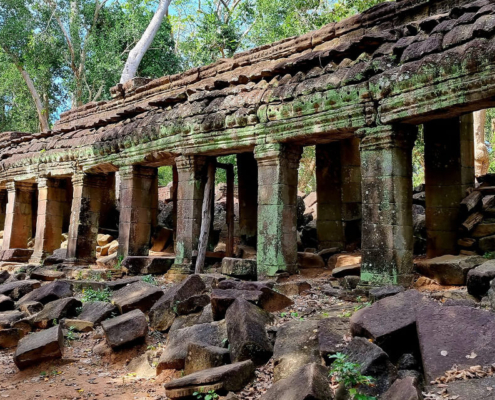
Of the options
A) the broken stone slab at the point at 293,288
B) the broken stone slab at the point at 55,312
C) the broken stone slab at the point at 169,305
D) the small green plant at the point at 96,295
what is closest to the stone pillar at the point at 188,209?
the small green plant at the point at 96,295

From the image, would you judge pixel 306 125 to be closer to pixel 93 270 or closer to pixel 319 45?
pixel 319 45

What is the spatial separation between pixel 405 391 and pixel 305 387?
0.71 meters

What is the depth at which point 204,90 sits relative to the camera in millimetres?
8906

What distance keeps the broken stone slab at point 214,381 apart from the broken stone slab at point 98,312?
310 centimetres

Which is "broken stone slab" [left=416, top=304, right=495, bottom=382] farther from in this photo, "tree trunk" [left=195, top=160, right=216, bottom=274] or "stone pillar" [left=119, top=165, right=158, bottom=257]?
"stone pillar" [left=119, top=165, right=158, bottom=257]

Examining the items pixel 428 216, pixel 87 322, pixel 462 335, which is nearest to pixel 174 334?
pixel 87 322

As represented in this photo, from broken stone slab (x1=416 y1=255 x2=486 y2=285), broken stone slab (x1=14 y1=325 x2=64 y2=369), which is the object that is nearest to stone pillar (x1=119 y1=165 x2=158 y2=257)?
broken stone slab (x1=14 y1=325 x2=64 y2=369)

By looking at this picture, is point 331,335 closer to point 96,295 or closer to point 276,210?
point 276,210

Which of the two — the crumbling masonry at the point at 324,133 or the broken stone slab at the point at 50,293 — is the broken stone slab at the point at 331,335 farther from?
the broken stone slab at the point at 50,293

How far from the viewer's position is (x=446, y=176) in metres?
7.41

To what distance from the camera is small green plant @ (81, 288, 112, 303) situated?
26.3 feet

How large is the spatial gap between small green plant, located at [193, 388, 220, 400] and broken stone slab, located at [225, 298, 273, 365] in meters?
0.52

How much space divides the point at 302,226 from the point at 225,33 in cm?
1161

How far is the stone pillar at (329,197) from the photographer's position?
980cm
